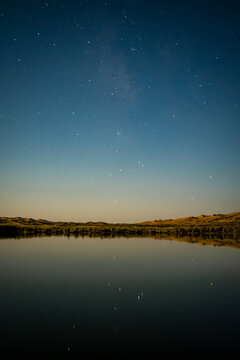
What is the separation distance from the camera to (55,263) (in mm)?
16953

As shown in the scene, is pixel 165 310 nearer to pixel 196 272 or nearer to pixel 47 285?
pixel 47 285

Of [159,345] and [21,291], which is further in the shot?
[21,291]

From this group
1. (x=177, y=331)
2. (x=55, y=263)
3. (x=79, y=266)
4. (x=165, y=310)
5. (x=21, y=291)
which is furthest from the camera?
(x=55, y=263)

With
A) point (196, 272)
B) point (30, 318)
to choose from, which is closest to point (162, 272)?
point (196, 272)

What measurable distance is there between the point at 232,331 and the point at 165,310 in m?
2.17

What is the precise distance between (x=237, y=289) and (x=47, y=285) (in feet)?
26.5

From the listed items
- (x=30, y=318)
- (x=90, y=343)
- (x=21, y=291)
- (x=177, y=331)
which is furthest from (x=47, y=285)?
(x=177, y=331)

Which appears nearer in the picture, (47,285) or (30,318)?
(30,318)

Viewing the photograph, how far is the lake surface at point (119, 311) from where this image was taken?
235 inches

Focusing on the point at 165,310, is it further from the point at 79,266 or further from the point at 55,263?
the point at 55,263

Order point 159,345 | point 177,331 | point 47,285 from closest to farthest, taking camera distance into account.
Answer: point 159,345
point 177,331
point 47,285

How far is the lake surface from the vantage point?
5977 mm

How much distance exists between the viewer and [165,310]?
838 cm

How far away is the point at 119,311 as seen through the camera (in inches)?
326
